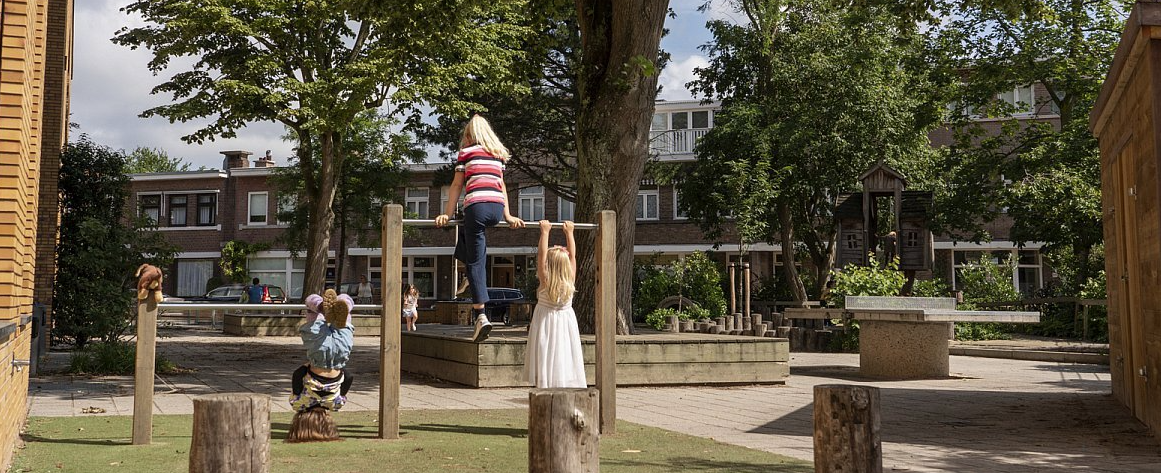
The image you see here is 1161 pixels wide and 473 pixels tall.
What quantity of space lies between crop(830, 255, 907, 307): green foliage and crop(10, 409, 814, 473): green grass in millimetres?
11156

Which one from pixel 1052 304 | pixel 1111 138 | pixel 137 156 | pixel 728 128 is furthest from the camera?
pixel 137 156

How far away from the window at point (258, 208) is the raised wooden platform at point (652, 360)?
127 ft

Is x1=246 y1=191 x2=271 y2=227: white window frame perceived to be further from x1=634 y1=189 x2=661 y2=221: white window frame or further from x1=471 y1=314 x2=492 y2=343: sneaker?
x1=471 y1=314 x2=492 y2=343: sneaker

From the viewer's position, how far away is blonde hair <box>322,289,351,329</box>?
25.0ft

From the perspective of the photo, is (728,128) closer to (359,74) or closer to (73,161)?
(359,74)

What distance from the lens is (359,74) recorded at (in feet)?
78.4

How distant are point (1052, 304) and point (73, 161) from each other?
78.3 ft

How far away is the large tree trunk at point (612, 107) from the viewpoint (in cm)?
1266

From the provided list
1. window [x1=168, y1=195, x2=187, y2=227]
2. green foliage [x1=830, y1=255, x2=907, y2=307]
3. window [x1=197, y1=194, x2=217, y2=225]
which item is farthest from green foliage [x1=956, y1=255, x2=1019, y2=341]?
window [x1=168, y1=195, x2=187, y2=227]

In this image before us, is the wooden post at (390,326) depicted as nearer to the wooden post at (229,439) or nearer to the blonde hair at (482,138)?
the blonde hair at (482,138)

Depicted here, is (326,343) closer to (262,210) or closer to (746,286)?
(746,286)

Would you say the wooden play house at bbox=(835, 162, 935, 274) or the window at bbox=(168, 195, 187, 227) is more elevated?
the window at bbox=(168, 195, 187, 227)

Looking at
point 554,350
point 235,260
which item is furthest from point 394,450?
point 235,260

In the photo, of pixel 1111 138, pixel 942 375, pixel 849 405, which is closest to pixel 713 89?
pixel 942 375
